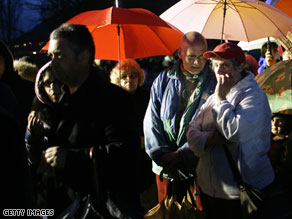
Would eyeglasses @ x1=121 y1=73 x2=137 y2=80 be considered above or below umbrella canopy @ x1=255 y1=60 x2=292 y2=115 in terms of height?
below

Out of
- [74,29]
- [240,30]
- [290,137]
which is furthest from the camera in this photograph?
[240,30]

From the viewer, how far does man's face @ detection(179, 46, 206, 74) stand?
3398 mm

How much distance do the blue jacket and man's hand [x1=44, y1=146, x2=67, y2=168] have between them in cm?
120

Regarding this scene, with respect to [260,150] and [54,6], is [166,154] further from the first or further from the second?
[54,6]

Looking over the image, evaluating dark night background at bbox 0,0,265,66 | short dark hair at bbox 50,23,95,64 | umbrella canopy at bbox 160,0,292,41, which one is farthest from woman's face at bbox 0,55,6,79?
dark night background at bbox 0,0,265,66

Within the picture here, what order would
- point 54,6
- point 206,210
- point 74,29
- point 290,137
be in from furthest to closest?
point 54,6, point 206,210, point 290,137, point 74,29

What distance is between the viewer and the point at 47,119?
2.54 meters

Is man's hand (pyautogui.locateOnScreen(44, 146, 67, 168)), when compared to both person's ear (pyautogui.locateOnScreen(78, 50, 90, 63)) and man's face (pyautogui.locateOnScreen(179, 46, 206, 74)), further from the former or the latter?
man's face (pyautogui.locateOnScreen(179, 46, 206, 74))

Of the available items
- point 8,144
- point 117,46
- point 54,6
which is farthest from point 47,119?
point 54,6

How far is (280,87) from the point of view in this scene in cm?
310

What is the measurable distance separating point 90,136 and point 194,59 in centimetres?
144

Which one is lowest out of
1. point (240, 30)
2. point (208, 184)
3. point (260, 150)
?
point (208, 184)

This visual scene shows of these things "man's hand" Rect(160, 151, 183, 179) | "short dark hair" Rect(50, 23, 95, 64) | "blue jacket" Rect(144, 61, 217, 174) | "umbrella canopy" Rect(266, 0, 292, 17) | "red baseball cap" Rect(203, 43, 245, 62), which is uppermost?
"umbrella canopy" Rect(266, 0, 292, 17)

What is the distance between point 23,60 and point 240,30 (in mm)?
2803
